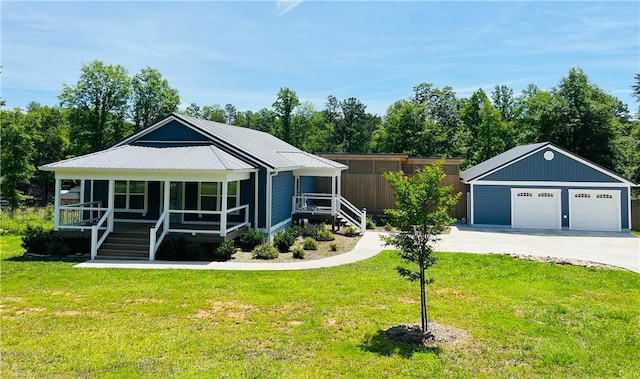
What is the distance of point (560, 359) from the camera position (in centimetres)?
565

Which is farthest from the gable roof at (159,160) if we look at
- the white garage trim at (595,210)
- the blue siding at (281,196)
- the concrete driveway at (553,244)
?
the white garage trim at (595,210)

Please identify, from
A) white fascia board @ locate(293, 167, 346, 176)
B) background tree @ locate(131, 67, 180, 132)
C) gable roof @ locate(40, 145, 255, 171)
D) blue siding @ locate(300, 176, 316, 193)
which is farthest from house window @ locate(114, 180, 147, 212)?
background tree @ locate(131, 67, 180, 132)

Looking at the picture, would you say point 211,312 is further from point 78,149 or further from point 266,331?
point 78,149

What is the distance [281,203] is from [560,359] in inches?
536

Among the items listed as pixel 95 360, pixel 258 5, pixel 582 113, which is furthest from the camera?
pixel 582 113

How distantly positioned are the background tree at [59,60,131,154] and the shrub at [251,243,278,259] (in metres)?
33.4

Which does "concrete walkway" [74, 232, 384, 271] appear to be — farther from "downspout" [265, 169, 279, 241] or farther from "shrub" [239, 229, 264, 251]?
"downspout" [265, 169, 279, 241]

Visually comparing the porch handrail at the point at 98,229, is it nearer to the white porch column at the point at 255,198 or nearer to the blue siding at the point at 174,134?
the blue siding at the point at 174,134

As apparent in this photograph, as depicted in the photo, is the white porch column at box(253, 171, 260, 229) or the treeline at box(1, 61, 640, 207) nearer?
the white porch column at box(253, 171, 260, 229)

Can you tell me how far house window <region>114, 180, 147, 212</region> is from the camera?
16.7 meters

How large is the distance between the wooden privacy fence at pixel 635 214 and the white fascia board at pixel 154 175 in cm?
2292

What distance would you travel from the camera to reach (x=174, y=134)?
17.4 metres

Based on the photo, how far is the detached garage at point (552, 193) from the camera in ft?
68.1

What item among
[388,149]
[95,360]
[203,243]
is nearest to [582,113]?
[388,149]
